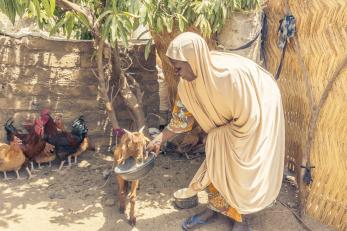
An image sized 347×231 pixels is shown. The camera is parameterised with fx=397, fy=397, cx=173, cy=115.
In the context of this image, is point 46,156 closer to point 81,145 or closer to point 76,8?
point 81,145

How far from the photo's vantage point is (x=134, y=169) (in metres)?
3.00

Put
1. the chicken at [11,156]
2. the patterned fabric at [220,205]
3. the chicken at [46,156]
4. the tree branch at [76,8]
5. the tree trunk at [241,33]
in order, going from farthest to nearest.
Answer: the chicken at [46,156]
the chicken at [11,156]
the tree trunk at [241,33]
the tree branch at [76,8]
the patterned fabric at [220,205]

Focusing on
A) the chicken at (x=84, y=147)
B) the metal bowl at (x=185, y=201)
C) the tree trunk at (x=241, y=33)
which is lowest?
the metal bowl at (x=185, y=201)

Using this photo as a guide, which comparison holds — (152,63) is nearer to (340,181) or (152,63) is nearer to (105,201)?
(105,201)

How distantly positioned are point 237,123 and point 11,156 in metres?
2.45

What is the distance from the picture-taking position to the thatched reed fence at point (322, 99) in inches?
129

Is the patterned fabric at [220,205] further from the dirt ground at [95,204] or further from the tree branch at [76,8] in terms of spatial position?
the tree branch at [76,8]

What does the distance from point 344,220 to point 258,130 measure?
3.64 ft

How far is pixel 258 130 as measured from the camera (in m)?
3.14

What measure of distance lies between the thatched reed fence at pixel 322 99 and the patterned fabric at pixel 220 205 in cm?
76

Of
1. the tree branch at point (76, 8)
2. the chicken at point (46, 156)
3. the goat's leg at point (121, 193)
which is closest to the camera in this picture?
the goat's leg at point (121, 193)

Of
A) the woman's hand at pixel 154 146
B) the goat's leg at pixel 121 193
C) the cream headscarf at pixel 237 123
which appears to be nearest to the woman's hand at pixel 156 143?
the woman's hand at pixel 154 146

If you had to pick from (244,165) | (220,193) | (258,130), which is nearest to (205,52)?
(258,130)

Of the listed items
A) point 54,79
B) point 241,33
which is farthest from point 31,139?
point 241,33
